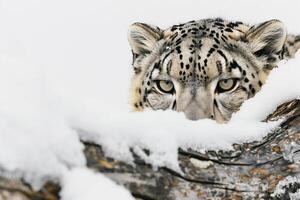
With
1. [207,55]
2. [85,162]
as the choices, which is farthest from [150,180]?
[207,55]

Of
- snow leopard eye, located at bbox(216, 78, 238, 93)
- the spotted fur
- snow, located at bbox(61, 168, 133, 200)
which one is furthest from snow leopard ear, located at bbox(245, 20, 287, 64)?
snow, located at bbox(61, 168, 133, 200)

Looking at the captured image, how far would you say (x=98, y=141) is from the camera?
3311mm

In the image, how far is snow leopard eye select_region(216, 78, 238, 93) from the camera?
657cm

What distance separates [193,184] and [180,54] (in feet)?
11.0

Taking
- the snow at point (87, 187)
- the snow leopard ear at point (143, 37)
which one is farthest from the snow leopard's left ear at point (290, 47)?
the snow at point (87, 187)

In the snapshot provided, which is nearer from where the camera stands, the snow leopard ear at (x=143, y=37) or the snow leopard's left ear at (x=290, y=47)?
the snow leopard's left ear at (x=290, y=47)

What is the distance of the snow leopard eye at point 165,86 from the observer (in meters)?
6.72

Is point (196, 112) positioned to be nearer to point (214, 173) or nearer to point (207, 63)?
point (207, 63)

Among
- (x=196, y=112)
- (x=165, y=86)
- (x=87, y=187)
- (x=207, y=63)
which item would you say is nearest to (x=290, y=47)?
(x=207, y=63)

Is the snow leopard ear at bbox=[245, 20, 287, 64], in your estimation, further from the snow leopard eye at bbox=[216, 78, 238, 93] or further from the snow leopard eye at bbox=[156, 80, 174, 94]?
the snow leopard eye at bbox=[156, 80, 174, 94]

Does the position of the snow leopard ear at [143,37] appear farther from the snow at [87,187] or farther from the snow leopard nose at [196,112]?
the snow at [87,187]

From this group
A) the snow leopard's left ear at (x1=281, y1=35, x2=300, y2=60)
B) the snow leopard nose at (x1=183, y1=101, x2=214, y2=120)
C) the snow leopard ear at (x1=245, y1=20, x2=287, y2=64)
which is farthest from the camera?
the snow leopard's left ear at (x1=281, y1=35, x2=300, y2=60)

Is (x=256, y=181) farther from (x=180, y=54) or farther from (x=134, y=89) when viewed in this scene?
(x=134, y=89)

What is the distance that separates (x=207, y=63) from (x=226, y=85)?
0.30 m
